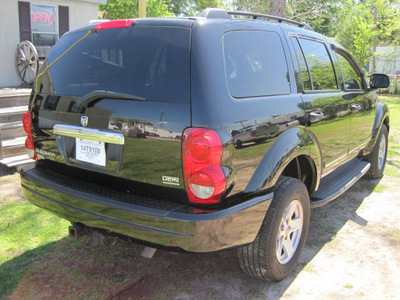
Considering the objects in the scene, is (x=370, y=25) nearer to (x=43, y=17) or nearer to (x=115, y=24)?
(x=43, y=17)

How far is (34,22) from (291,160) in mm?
9630

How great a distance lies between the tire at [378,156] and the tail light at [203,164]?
3773mm

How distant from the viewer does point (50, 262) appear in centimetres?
316

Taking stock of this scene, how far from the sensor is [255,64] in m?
2.75

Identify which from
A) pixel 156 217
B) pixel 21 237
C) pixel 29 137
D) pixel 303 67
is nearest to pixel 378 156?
pixel 303 67

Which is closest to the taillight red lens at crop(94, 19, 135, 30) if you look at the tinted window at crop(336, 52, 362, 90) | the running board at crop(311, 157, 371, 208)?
the running board at crop(311, 157, 371, 208)

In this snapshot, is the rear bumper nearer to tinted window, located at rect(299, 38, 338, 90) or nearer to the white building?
tinted window, located at rect(299, 38, 338, 90)

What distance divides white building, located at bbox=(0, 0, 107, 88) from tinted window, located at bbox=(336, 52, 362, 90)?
8.41 metres

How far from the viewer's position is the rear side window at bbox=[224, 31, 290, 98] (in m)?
2.50

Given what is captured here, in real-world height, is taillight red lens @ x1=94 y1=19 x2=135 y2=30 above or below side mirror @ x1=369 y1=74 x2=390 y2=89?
above

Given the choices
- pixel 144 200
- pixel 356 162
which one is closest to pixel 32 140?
pixel 144 200

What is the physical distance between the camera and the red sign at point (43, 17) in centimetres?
1018

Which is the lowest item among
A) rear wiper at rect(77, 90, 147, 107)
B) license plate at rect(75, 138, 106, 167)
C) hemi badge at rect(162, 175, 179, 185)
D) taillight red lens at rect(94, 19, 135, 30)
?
hemi badge at rect(162, 175, 179, 185)

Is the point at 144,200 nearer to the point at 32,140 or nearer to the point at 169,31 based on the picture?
the point at 169,31
